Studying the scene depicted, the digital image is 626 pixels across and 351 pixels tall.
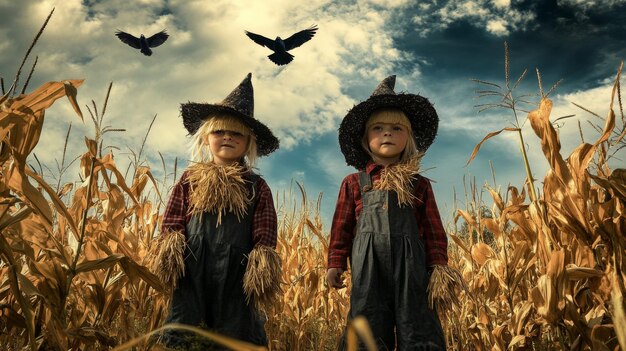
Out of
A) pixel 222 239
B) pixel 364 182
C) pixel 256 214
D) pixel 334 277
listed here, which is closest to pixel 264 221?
pixel 256 214

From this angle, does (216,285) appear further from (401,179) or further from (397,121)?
(397,121)

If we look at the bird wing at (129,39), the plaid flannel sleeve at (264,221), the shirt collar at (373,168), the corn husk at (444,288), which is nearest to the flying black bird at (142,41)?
the bird wing at (129,39)

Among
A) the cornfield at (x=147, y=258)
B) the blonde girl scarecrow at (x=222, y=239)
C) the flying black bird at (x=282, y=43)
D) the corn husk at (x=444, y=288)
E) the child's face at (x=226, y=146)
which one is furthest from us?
the flying black bird at (x=282, y=43)

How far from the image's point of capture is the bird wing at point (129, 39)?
527cm

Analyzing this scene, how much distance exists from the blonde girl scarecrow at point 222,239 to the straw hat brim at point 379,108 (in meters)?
0.53

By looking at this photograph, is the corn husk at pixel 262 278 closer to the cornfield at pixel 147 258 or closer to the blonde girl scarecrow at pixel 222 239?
the blonde girl scarecrow at pixel 222 239

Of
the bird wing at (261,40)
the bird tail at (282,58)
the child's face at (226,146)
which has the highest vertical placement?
the bird wing at (261,40)

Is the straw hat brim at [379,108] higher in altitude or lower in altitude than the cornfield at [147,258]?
higher

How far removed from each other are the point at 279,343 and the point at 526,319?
174cm

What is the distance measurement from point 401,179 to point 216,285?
3.80 ft

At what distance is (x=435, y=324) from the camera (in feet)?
8.56

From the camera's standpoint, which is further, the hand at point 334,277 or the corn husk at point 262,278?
the hand at point 334,277

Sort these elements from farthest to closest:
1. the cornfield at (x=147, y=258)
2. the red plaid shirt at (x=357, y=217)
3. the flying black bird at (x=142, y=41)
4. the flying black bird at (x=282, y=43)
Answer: the flying black bird at (x=142, y=41), the flying black bird at (x=282, y=43), the red plaid shirt at (x=357, y=217), the cornfield at (x=147, y=258)

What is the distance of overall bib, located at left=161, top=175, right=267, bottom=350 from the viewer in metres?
2.72
